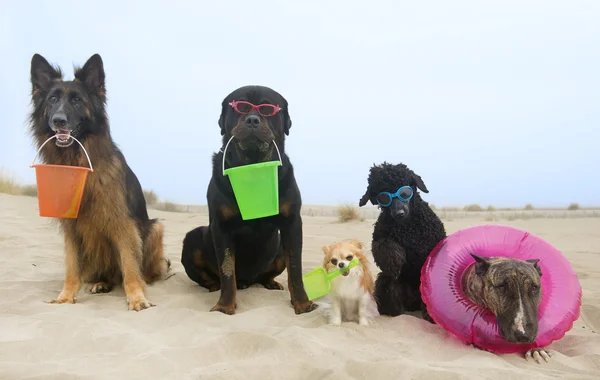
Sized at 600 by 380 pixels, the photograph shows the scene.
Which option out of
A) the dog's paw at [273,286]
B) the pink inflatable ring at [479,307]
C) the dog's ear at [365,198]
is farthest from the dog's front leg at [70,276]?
the pink inflatable ring at [479,307]

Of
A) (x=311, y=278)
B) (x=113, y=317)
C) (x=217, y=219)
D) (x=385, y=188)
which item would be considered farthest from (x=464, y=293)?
(x=113, y=317)

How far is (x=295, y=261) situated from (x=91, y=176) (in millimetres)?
2021

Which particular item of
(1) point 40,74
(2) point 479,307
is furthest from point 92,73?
(2) point 479,307

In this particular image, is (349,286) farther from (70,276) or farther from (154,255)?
(70,276)

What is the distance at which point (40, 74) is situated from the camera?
4.21m

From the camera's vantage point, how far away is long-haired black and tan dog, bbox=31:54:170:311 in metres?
4.09

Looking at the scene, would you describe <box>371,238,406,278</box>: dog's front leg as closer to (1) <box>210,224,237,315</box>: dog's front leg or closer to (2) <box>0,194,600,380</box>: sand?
(2) <box>0,194,600,380</box>: sand

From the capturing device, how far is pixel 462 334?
3.11 metres

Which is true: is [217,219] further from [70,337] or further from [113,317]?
[70,337]

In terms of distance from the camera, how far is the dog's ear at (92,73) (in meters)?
4.23

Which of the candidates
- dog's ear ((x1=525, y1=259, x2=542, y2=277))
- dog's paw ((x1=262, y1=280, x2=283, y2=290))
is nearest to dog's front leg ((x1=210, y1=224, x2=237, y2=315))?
dog's paw ((x1=262, y1=280, x2=283, y2=290))

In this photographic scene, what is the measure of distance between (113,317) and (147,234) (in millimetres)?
1302

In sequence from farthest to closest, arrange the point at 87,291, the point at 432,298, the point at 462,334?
the point at 87,291 < the point at 432,298 < the point at 462,334

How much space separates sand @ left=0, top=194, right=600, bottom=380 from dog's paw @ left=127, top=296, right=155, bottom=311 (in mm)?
84
